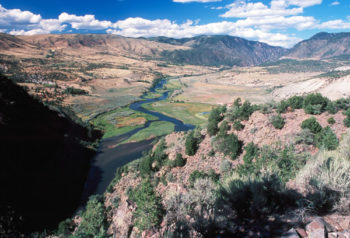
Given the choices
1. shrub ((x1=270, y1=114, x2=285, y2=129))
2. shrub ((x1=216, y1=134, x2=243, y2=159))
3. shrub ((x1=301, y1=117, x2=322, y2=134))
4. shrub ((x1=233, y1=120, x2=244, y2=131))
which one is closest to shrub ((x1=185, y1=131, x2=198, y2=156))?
shrub ((x1=216, y1=134, x2=243, y2=159))

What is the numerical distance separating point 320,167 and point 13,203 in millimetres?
27745

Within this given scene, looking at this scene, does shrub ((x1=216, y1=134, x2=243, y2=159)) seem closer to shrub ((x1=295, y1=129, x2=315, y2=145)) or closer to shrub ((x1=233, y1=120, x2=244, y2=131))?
shrub ((x1=233, y1=120, x2=244, y2=131))

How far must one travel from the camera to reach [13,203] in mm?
21312

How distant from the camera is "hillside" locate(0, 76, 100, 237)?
22339 millimetres

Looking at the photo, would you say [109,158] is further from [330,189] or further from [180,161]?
[330,189]

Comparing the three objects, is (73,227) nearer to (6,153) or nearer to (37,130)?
(6,153)

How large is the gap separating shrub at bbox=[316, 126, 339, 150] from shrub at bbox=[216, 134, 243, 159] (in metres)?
6.51

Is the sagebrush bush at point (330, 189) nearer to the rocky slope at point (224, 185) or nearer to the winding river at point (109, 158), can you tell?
the rocky slope at point (224, 185)

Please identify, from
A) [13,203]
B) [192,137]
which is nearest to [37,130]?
[13,203]

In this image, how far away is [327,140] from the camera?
14680 mm

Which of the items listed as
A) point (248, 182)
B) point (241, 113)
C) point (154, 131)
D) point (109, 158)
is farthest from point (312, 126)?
point (154, 131)

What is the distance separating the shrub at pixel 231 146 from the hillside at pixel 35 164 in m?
19.3

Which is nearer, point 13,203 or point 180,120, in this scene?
point 13,203

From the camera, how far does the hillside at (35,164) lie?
2234 cm
